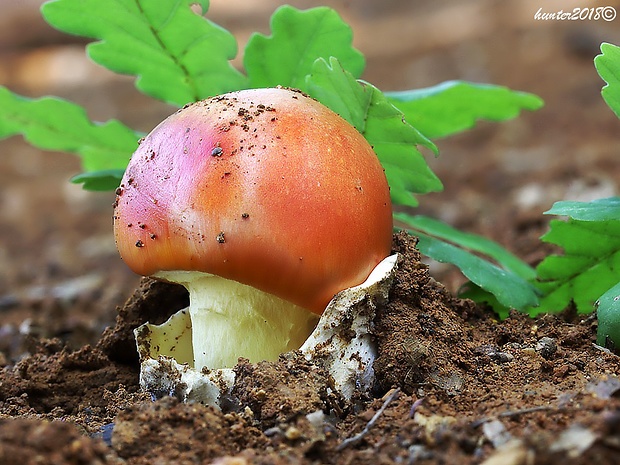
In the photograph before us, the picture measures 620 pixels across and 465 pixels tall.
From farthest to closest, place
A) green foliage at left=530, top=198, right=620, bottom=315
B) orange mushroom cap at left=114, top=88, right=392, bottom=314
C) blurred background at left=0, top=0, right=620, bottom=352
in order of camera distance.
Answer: blurred background at left=0, top=0, right=620, bottom=352, green foliage at left=530, top=198, right=620, bottom=315, orange mushroom cap at left=114, top=88, right=392, bottom=314

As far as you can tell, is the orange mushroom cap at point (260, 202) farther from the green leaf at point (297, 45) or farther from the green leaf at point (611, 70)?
the green leaf at point (611, 70)

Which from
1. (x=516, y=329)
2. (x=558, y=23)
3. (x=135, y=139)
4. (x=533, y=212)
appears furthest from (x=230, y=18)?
(x=516, y=329)

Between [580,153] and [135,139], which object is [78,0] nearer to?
[135,139]

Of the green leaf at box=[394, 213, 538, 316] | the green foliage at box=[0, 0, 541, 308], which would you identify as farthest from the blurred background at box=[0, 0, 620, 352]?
the green foliage at box=[0, 0, 541, 308]

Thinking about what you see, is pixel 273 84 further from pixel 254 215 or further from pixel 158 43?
pixel 254 215

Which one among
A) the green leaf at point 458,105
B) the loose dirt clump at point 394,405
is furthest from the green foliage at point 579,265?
the green leaf at point 458,105

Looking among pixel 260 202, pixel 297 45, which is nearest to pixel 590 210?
pixel 260 202

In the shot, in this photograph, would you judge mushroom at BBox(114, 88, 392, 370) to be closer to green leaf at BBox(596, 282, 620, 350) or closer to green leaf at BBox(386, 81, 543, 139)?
green leaf at BBox(596, 282, 620, 350)
